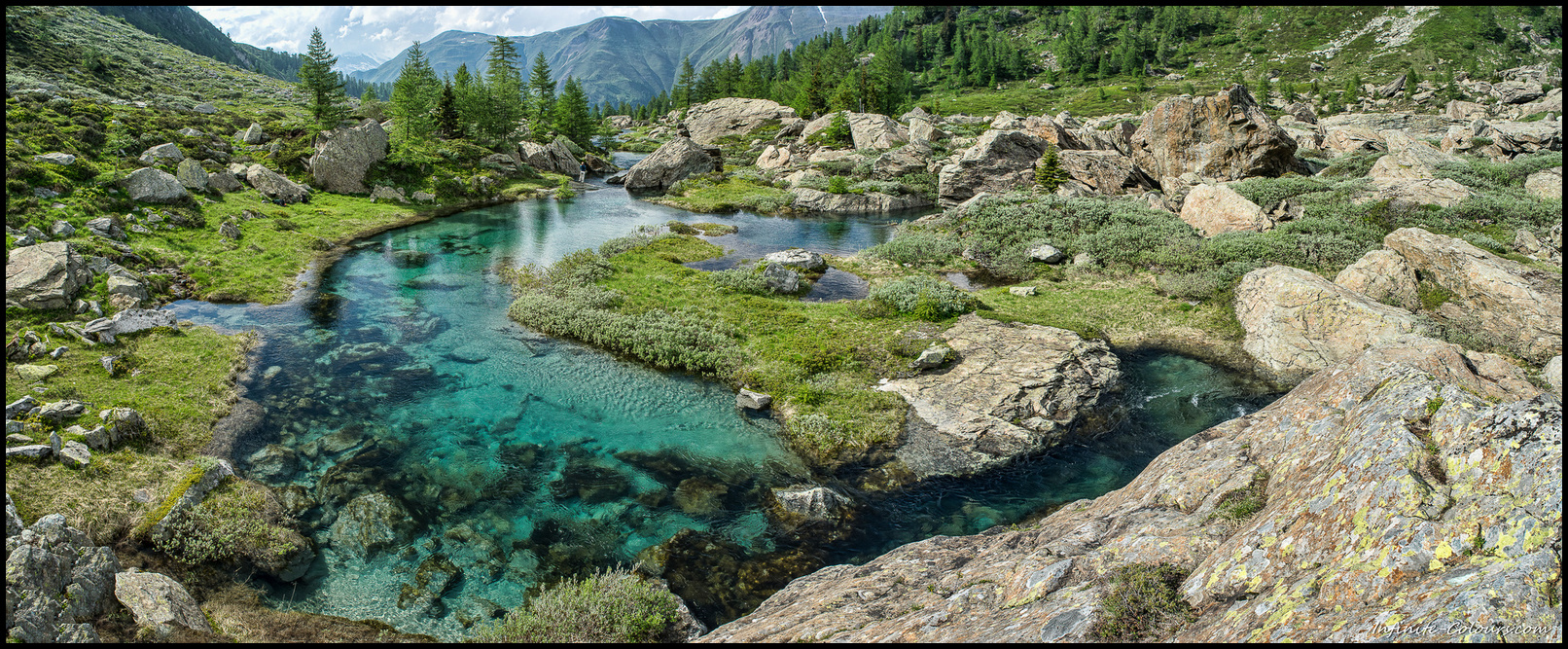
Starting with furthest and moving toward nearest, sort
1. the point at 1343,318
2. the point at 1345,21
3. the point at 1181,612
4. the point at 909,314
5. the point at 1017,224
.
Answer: the point at 1345,21 < the point at 1017,224 < the point at 909,314 < the point at 1343,318 < the point at 1181,612

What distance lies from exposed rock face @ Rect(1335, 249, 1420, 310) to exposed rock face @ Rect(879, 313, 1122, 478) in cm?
1193

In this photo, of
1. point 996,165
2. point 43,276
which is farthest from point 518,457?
point 996,165

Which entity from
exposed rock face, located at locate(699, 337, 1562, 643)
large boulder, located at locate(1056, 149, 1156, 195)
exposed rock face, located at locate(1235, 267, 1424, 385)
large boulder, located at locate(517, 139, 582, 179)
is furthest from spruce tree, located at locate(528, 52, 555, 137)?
exposed rock face, located at locate(699, 337, 1562, 643)

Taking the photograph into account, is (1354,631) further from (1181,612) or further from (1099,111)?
(1099,111)

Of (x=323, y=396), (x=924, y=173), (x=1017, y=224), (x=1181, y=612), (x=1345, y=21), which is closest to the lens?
(x=1181, y=612)

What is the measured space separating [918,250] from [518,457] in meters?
28.2

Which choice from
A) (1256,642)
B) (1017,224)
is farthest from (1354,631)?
(1017,224)

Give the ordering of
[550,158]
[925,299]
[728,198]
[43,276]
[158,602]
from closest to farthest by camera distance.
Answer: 1. [158,602]
2. [43,276]
3. [925,299]
4. [728,198]
5. [550,158]

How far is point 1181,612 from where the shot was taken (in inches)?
299

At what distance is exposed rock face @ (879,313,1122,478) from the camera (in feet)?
60.4

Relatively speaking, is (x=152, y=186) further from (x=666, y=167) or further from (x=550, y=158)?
(x=666, y=167)

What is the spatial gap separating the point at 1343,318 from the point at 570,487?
27.3 meters

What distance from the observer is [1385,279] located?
82.1 ft

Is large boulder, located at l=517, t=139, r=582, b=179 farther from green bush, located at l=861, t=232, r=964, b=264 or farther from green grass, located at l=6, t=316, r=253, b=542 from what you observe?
green grass, located at l=6, t=316, r=253, b=542
